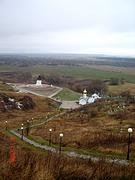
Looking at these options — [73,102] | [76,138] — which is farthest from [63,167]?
[73,102]

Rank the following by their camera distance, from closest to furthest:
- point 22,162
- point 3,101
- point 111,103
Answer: point 22,162
point 111,103
point 3,101

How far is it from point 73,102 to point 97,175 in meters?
92.7

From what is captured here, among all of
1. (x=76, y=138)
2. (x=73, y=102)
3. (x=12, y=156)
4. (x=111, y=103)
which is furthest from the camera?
(x=73, y=102)

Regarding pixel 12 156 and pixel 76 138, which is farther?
pixel 76 138

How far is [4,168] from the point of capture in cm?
712

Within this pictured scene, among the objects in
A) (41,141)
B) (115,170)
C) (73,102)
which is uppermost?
(115,170)

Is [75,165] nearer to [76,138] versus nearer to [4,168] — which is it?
[4,168]

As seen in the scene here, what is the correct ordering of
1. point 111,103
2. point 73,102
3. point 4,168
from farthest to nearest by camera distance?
point 73,102, point 111,103, point 4,168

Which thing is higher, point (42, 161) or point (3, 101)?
point (42, 161)

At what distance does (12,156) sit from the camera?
846 cm

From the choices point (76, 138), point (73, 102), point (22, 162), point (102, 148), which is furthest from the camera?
point (73, 102)

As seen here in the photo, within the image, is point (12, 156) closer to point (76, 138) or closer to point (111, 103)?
point (76, 138)

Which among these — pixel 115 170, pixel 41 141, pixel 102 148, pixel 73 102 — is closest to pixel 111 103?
pixel 73 102

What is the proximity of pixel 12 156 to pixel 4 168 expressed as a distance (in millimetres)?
1337
